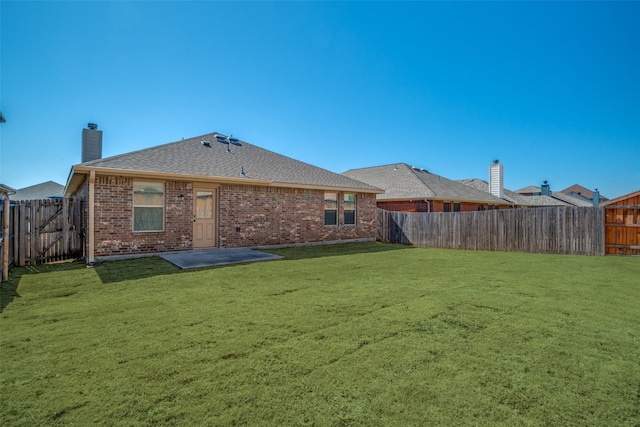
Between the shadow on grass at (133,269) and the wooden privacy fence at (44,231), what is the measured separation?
189 cm

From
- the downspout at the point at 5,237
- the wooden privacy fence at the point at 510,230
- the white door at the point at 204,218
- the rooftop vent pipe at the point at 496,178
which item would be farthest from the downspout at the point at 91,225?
the rooftop vent pipe at the point at 496,178

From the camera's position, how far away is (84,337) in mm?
3584

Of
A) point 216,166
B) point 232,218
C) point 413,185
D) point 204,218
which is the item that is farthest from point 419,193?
point 204,218

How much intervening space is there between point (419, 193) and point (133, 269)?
49.7 ft

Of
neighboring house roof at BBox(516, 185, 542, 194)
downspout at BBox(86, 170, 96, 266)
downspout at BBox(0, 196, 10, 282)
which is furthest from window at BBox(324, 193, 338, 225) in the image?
neighboring house roof at BBox(516, 185, 542, 194)

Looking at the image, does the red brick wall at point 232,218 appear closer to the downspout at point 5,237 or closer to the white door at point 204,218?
the white door at point 204,218

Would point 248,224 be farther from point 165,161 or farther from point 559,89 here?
point 559,89

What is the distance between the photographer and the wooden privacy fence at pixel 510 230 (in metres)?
11.4

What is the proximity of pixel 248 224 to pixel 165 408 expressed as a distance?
9699 millimetres

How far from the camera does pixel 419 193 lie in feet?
60.3

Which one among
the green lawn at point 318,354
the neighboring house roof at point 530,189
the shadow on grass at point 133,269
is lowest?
the green lawn at point 318,354

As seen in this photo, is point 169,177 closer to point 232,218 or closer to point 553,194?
point 232,218

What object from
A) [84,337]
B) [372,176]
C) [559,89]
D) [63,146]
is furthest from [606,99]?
[63,146]

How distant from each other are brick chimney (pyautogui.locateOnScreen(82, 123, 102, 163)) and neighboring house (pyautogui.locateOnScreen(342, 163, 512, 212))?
1482 cm
